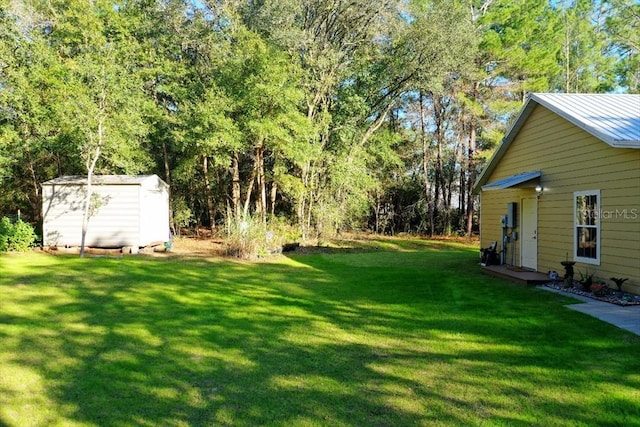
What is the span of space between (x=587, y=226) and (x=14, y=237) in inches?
562

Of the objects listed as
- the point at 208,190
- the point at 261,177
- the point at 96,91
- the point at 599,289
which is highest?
the point at 96,91

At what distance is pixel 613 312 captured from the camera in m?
5.93

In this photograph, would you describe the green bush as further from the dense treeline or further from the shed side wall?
the dense treeline

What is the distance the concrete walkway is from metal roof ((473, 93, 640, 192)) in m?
2.35

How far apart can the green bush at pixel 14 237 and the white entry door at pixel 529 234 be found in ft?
43.9

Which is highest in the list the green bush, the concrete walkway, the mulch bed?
the green bush

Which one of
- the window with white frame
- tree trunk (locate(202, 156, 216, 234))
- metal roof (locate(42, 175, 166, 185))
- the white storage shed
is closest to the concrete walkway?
the window with white frame

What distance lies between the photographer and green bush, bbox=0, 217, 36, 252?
12383mm

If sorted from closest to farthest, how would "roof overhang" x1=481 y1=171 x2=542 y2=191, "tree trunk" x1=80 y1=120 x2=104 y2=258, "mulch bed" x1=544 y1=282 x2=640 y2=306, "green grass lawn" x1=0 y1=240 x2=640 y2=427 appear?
"green grass lawn" x1=0 y1=240 x2=640 y2=427
"mulch bed" x1=544 y1=282 x2=640 y2=306
"roof overhang" x1=481 y1=171 x2=542 y2=191
"tree trunk" x1=80 y1=120 x2=104 y2=258

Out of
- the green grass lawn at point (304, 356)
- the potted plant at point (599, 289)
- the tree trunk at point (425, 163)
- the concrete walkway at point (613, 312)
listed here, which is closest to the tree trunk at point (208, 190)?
the tree trunk at point (425, 163)

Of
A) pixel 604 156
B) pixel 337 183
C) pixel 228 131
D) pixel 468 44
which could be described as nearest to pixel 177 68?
pixel 228 131

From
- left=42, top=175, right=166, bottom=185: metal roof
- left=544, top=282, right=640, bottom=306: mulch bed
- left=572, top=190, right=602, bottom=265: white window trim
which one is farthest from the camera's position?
left=42, top=175, right=166, bottom=185: metal roof

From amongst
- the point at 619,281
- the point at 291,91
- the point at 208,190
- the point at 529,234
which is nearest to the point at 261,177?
the point at 208,190

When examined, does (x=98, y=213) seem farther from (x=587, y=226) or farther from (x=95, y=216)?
(x=587, y=226)
